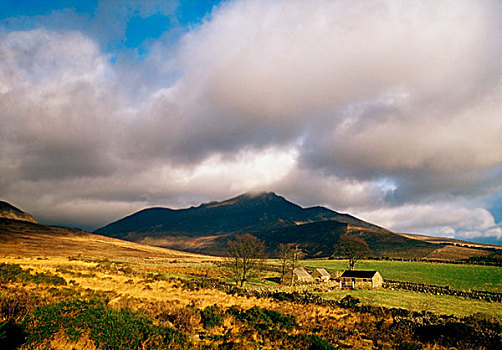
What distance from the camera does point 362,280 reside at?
65.0 meters

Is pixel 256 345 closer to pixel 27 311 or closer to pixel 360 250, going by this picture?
pixel 27 311

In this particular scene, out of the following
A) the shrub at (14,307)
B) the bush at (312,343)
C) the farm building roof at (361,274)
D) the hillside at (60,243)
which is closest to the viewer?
the shrub at (14,307)

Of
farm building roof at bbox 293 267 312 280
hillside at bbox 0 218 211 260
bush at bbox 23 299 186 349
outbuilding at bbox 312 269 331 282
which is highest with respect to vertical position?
bush at bbox 23 299 186 349

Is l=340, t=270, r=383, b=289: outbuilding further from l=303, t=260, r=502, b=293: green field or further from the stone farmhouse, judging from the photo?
l=303, t=260, r=502, b=293: green field

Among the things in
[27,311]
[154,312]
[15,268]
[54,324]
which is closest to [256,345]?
[154,312]

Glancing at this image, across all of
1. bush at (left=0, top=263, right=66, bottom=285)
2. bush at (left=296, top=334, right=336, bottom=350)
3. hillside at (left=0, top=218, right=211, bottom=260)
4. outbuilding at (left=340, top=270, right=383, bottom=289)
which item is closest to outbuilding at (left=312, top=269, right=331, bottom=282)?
outbuilding at (left=340, top=270, right=383, bottom=289)

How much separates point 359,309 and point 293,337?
62.7 ft

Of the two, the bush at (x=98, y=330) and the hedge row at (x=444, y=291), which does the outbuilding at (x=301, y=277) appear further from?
the bush at (x=98, y=330)

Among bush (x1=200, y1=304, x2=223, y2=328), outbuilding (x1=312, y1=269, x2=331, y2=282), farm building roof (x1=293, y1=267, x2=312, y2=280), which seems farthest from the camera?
outbuilding (x1=312, y1=269, x2=331, y2=282)

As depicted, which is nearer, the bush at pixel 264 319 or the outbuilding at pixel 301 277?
the bush at pixel 264 319

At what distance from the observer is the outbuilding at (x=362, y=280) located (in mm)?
63075

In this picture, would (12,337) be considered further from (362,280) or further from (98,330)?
(362,280)

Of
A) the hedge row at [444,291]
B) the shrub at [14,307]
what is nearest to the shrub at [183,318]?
the shrub at [14,307]

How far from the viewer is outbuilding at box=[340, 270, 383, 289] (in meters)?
63.1
